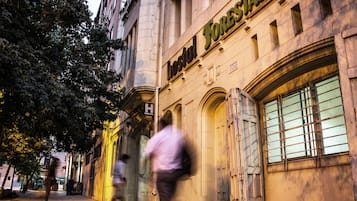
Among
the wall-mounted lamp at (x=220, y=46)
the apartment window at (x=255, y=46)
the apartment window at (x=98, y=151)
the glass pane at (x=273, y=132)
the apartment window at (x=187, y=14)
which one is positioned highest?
the apartment window at (x=187, y=14)

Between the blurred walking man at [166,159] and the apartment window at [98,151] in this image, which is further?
the apartment window at [98,151]

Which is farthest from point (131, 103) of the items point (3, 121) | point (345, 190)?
point (345, 190)

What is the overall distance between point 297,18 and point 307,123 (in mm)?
2294

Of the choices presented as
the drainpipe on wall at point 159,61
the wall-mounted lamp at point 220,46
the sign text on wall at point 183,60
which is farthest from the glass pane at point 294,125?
the drainpipe on wall at point 159,61

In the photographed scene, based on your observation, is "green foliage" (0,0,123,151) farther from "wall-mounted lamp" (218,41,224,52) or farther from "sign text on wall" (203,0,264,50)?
"wall-mounted lamp" (218,41,224,52)

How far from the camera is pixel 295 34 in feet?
21.4

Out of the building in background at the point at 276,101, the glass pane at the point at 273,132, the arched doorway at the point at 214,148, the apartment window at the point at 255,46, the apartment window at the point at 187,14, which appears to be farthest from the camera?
the apartment window at the point at 187,14

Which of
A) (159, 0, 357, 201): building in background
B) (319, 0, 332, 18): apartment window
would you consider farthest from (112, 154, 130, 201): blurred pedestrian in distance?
(319, 0, 332, 18): apartment window

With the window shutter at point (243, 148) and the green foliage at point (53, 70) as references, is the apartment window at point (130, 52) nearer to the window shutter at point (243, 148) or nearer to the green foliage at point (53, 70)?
the green foliage at point (53, 70)

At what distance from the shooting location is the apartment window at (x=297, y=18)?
21.8ft

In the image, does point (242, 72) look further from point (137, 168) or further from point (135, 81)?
point (137, 168)

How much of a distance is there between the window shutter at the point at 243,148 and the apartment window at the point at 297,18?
6.14ft

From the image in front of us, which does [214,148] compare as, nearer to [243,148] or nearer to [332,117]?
[243,148]

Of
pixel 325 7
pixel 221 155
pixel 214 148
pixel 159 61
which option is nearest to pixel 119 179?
pixel 214 148
